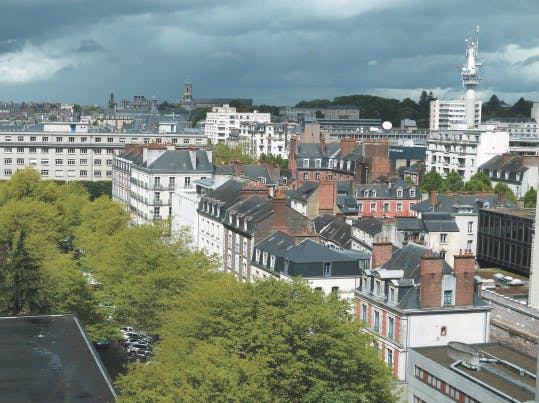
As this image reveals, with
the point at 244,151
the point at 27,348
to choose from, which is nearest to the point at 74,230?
the point at 27,348

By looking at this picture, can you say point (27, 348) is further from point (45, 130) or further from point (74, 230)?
point (45, 130)

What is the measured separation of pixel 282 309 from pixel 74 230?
54778 mm

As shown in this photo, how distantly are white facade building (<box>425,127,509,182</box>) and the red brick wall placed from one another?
292ft

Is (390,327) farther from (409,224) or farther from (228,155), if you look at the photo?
(228,155)

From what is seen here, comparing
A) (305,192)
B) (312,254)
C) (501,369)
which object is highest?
(305,192)

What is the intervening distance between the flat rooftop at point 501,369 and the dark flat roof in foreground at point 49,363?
56.2 feet

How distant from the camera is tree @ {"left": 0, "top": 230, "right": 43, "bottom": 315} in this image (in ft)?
198

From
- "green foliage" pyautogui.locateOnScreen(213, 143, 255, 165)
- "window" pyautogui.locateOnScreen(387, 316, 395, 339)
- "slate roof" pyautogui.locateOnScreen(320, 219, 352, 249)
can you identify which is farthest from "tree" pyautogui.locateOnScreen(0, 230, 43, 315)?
"green foliage" pyautogui.locateOnScreen(213, 143, 255, 165)

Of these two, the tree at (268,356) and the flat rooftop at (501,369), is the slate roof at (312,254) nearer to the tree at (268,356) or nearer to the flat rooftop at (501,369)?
the flat rooftop at (501,369)

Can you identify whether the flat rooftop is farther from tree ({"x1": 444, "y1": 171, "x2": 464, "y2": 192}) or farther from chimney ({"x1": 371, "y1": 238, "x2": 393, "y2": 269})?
tree ({"x1": 444, "y1": 171, "x2": 464, "y2": 192})

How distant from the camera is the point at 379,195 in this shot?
95.0 metres

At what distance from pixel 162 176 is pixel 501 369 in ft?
217

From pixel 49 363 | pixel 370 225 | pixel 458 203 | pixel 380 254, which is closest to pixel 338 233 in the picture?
pixel 370 225

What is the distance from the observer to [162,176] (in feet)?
337
